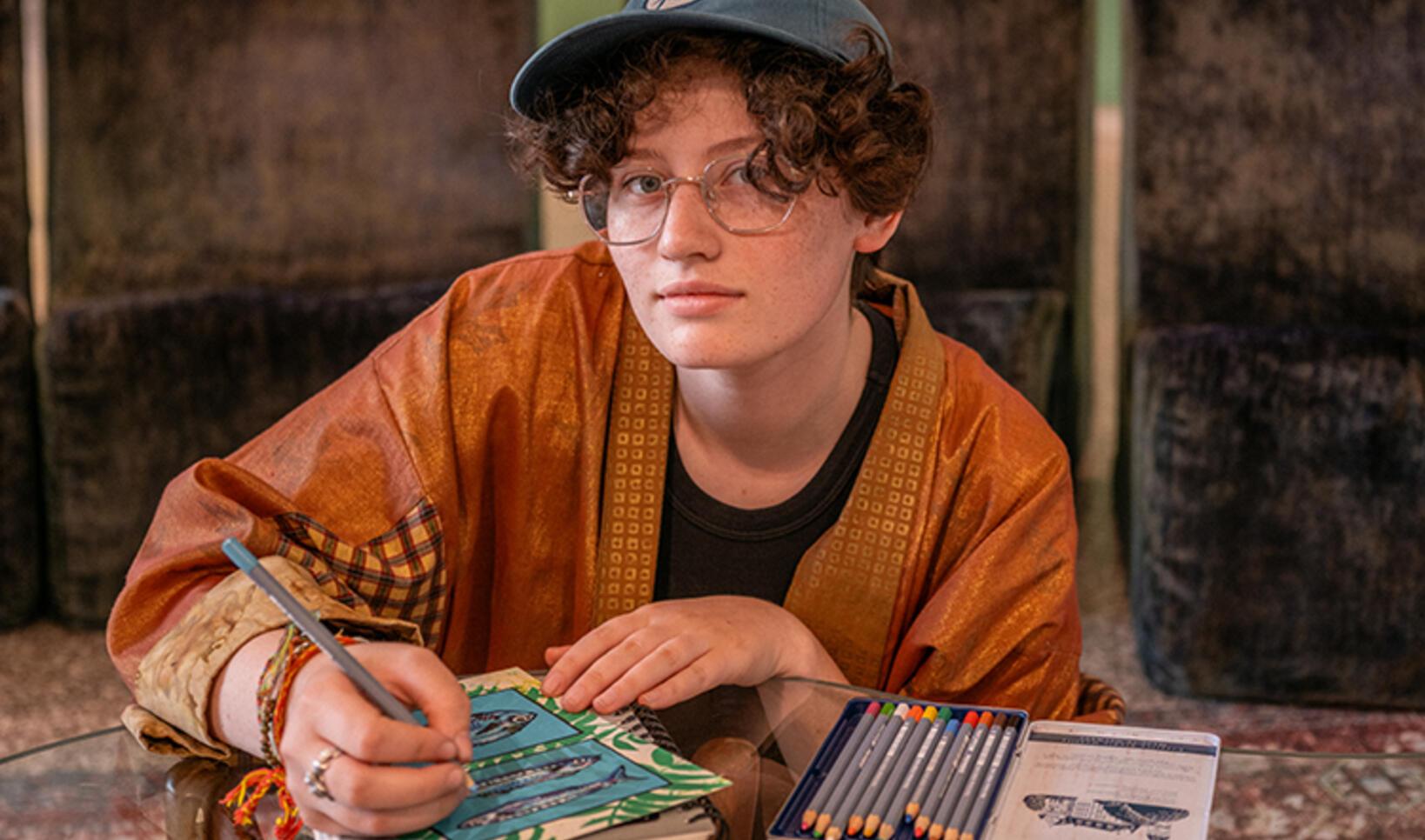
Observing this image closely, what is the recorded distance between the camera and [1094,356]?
2795 millimetres

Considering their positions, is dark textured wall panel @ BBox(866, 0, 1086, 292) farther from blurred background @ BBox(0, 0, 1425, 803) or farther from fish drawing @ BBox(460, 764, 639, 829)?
fish drawing @ BBox(460, 764, 639, 829)

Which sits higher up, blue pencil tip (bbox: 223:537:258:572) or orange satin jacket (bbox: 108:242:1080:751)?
blue pencil tip (bbox: 223:537:258:572)

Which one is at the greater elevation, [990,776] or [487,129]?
[487,129]

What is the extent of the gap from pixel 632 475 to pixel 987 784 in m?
0.53

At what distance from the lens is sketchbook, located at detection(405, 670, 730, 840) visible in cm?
79

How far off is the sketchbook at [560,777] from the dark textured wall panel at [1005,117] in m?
1.46

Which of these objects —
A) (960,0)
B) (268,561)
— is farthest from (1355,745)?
(268,561)

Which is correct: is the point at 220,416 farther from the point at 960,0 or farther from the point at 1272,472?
the point at 1272,472

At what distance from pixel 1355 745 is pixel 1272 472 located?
35cm

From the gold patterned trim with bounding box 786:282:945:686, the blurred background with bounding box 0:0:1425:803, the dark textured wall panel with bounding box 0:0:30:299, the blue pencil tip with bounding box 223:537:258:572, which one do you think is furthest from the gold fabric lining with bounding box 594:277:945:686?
the dark textured wall panel with bounding box 0:0:30:299

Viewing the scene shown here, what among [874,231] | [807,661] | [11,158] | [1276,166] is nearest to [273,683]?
[807,661]

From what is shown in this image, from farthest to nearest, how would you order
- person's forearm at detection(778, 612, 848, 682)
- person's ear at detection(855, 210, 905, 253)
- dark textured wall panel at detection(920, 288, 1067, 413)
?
1. dark textured wall panel at detection(920, 288, 1067, 413)
2. person's ear at detection(855, 210, 905, 253)
3. person's forearm at detection(778, 612, 848, 682)

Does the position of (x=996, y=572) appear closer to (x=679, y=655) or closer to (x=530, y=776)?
(x=679, y=655)

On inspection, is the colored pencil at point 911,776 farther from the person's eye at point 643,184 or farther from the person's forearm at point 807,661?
the person's eye at point 643,184
